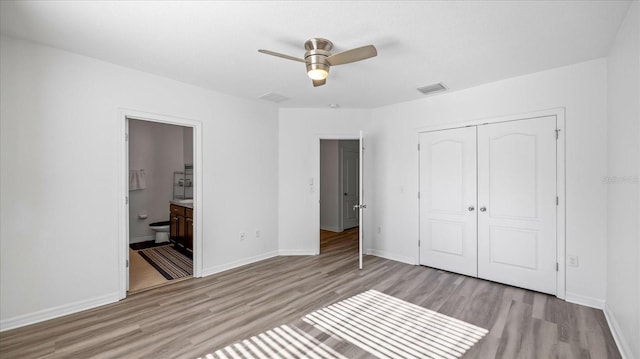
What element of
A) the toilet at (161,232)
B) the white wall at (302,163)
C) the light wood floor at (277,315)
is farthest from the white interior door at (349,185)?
the toilet at (161,232)

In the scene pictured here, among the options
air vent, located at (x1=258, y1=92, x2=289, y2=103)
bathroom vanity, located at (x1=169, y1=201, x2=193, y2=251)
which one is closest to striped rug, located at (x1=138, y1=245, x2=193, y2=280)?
bathroom vanity, located at (x1=169, y1=201, x2=193, y2=251)

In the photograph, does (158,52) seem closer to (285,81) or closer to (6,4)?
(6,4)

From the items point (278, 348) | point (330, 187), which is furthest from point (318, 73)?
point (330, 187)

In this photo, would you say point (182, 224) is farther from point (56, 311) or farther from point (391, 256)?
point (391, 256)

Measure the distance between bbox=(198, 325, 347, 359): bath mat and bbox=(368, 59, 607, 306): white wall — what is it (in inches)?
100

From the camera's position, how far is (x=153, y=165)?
19.4 ft

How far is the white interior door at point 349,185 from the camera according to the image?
6910mm

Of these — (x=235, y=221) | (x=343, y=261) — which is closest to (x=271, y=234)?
(x=235, y=221)

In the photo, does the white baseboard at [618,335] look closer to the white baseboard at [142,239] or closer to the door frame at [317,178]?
the door frame at [317,178]

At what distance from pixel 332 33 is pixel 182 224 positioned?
13.0 ft

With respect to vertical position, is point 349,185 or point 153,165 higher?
point 153,165

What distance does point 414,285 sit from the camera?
3479 millimetres

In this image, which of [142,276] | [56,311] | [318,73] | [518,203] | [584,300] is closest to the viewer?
[318,73]

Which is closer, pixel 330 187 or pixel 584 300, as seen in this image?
pixel 584 300
